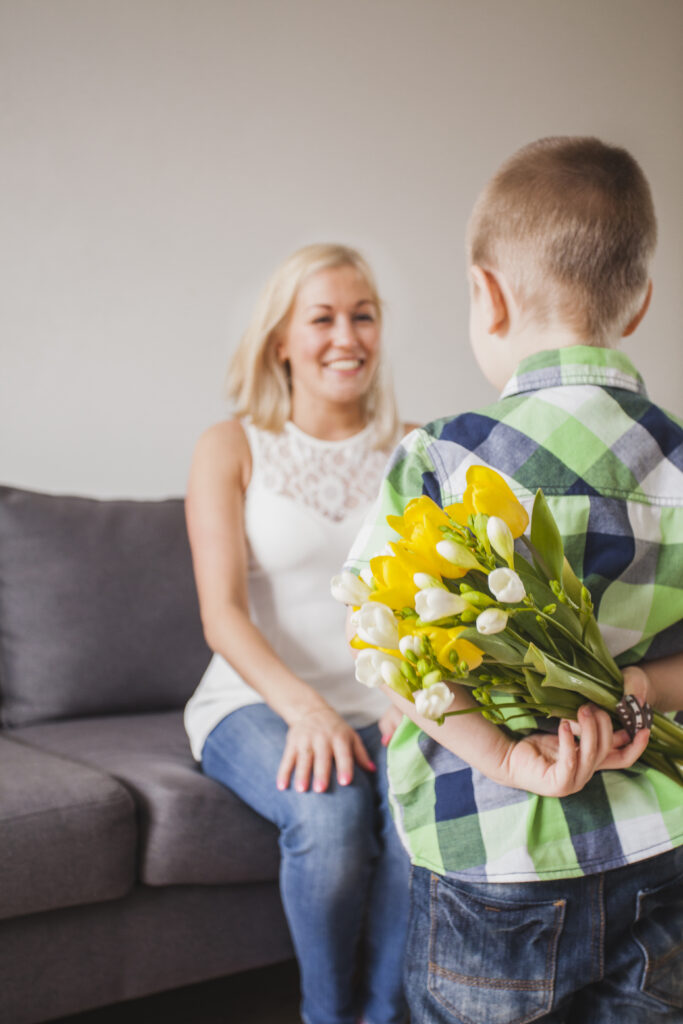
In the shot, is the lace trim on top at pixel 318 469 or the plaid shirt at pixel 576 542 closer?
the plaid shirt at pixel 576 542

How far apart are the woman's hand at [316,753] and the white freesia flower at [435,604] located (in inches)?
32.8

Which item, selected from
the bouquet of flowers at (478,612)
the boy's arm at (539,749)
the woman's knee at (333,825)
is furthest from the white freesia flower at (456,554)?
the woman's knee at (333,825)

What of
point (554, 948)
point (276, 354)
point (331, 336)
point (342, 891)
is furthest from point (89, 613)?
point (554, 948)

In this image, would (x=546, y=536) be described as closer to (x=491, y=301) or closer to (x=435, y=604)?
(x=435, y=604)

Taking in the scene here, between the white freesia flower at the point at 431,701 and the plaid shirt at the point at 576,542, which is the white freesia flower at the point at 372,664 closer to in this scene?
the white freesia flower at the point at 431,701

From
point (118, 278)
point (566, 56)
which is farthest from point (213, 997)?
point (566, 56)

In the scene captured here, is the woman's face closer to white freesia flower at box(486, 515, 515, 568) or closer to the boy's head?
the boy's head

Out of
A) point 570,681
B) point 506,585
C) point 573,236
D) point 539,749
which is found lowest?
point 539,749

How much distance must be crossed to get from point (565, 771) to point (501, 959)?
0.69 ft

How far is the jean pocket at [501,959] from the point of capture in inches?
34.4

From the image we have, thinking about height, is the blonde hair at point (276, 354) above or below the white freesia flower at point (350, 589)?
above

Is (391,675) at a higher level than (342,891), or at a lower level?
higher

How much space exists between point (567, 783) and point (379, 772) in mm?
695

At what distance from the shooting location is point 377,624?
0.63 metres
